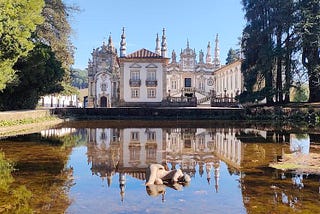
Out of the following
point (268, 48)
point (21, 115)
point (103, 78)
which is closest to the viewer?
point (21, 115)

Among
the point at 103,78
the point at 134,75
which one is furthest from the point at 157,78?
the point at 103,78

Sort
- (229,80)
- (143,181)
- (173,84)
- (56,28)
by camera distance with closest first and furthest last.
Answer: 1. (143,181)
2. (56,28)
3. (229,80)
4. (173,84)

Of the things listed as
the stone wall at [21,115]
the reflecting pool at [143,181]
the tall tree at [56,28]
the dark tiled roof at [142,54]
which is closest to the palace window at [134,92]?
the dark tiled roof at [142,54]

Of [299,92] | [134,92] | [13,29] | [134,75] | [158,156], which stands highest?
[134,75]

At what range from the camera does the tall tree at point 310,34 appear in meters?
24.2

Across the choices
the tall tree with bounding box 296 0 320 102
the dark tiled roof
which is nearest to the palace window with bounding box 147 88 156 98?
the dark tiled roof

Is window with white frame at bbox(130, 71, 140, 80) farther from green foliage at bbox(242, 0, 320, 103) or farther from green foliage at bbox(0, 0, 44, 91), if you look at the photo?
green foliage at bbox(0, 0, 44, 91)

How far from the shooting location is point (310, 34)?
24047mm

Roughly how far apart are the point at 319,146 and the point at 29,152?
29.0ft

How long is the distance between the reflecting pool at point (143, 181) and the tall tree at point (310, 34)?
14950 millimetres

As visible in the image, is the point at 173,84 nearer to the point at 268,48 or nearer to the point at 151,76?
the point at 151,76

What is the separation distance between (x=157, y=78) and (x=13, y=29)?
27.2m

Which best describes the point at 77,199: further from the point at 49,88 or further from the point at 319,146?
the point at 49,88

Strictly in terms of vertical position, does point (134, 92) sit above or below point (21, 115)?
above
